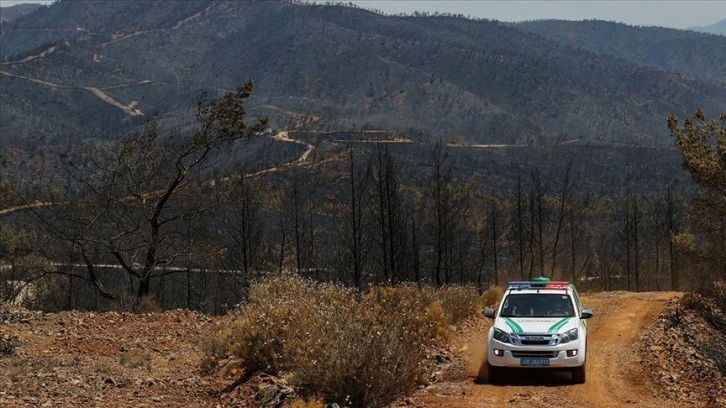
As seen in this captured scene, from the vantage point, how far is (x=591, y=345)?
1769 cm

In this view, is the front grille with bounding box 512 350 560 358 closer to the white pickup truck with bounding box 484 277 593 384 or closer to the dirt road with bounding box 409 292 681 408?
the white pickup truck with bounding box 484 277 593 384

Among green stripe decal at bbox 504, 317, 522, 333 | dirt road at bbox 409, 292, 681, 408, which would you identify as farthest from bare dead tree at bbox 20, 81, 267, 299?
green stripe decal at bbox 504, 317, 522, 333

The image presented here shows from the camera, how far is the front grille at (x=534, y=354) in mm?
→ 13188

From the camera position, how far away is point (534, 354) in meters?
13.3

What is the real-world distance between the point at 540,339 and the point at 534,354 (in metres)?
0.28

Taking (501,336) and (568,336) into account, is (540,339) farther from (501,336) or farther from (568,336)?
(501,336)

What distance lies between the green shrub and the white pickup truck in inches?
53.8

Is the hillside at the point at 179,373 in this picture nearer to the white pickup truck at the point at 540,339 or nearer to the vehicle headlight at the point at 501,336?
the white pickup truck at the point at 540,339

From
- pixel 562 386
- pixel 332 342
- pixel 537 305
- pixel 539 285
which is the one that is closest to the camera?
pixel 332 342

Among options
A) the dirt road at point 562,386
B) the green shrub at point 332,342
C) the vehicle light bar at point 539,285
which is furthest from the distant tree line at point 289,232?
the dirt road at point 562,386

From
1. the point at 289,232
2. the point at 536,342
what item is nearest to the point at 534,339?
the point at 536,342

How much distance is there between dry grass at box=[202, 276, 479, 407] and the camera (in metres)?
10.8

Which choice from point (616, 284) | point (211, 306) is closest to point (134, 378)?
point (211, 306)

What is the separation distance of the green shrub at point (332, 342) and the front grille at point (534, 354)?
1606 millimetres
